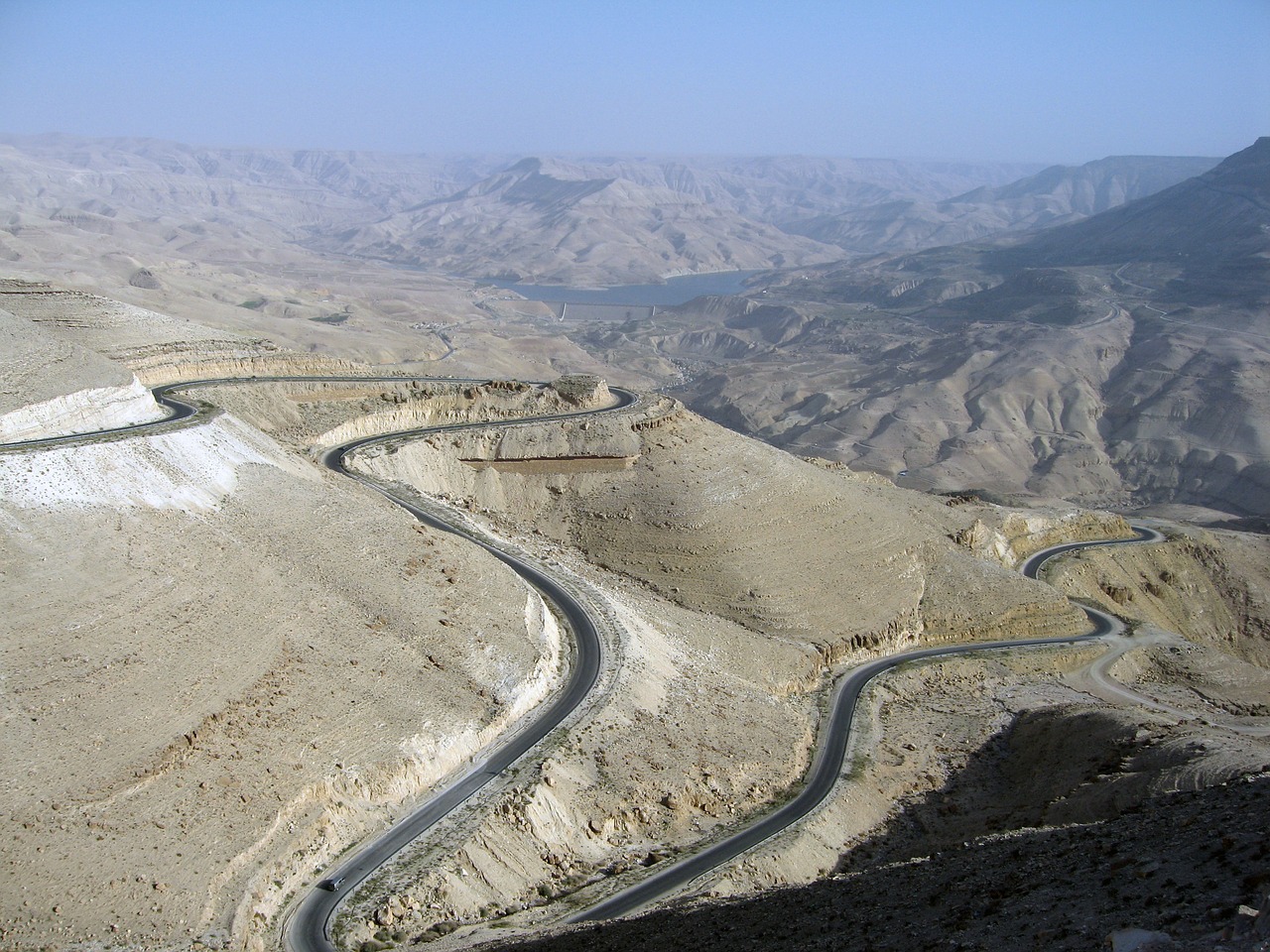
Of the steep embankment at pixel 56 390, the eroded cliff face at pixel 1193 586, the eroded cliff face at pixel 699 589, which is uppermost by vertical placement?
the steep embankment at pixel 56 390

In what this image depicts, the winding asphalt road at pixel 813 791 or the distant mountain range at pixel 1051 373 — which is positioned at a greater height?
the distant mountain range at pixel 1051 373

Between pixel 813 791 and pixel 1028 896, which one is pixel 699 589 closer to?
pixel 813 791

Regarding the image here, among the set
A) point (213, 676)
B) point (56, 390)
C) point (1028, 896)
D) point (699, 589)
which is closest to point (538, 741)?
point (213, 676)

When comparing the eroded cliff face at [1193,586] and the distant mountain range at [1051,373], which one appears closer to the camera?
the eroded cliff face at [1193,586]

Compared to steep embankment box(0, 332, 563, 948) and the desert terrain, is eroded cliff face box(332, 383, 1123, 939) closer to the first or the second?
the desert terrain

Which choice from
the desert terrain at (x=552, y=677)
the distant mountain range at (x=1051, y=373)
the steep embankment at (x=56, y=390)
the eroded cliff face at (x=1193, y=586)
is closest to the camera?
the desert terrain at (x=552, y=677)

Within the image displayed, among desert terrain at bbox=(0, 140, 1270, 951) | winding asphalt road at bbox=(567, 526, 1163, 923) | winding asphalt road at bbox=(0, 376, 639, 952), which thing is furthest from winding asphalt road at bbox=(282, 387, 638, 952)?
winding asphalt road at bbox=(567, 526, 1163, 923)

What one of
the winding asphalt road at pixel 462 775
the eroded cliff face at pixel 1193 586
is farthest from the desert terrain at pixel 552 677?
the winding asphalt road at pixel 462 775

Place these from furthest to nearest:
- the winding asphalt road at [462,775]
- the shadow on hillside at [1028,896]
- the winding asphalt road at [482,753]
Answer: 1. the winding asphalt road at [482,753]
2. the winding asphalt road at [462,775]
3. the shadow on hillside at [1028,896]

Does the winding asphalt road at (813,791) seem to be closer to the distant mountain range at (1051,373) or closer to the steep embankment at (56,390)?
the steep embankment at (56,390)
